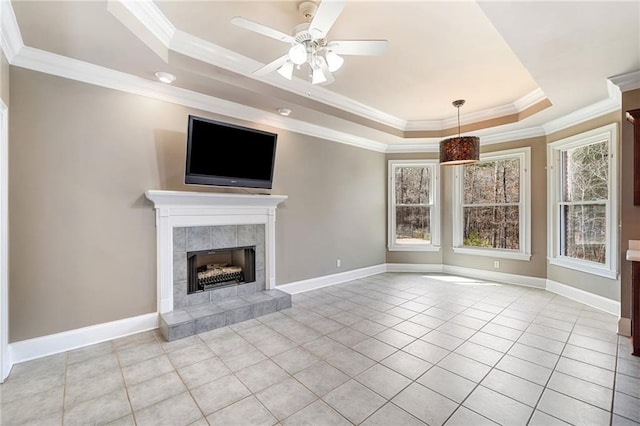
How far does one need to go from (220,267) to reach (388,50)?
3.32 m

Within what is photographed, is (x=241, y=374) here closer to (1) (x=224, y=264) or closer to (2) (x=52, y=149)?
(1) (x=224, y=264)

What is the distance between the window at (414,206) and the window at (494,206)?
43cm

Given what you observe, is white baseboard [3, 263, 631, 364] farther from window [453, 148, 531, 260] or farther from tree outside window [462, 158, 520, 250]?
tree outside window [462, 158, 520, 250]

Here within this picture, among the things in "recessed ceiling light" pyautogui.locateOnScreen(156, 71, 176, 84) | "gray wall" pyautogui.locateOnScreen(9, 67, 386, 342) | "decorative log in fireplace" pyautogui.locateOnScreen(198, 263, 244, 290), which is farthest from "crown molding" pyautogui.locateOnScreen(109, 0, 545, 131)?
Answer: "decorative log in fireplace" pyautogui.locateOnScreen(198, 263, 244, 290)

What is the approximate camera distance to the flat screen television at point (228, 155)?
3.28 metres

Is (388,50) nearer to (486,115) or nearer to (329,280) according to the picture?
(486,115)

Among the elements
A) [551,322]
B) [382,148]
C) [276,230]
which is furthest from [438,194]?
[276,230]

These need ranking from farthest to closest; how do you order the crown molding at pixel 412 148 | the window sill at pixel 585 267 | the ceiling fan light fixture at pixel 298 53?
1. the crown molding at pixel 412 148
2. the window sill at pixel 585 267
3. the ceiling fan light fixture at pixel 298 53

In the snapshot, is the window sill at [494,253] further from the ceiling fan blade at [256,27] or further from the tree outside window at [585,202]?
the ceiling fan blade at [256,27]

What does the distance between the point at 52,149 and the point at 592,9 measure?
4551 mm

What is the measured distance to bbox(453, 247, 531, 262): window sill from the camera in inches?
201

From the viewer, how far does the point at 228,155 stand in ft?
11.7

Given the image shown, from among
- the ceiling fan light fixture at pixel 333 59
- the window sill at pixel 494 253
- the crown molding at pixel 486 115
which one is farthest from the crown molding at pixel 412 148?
the ceiling fan light fixture at pixel 333 59

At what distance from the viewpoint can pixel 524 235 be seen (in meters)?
5.08
